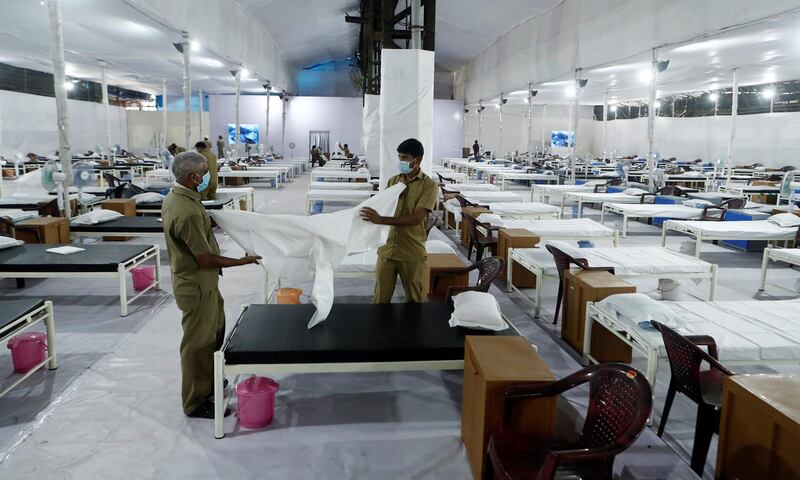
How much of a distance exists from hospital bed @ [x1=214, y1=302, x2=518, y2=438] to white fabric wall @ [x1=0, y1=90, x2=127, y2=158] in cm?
1417

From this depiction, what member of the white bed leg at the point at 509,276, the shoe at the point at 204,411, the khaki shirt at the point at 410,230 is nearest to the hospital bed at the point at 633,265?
the white bed leg at the point at 509,276

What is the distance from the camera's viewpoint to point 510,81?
63.7 feet

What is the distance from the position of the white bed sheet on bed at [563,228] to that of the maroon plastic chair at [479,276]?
2.20 m

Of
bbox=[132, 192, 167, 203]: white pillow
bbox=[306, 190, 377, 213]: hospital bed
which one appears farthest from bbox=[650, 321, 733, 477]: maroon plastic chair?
bbox=[132, 192, 167, 203]: white pillow

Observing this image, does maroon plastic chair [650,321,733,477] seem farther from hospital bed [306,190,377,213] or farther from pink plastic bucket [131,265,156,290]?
hospital bed [306,190,377,213]

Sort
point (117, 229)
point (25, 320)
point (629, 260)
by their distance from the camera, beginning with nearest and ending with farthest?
point (25, 320) → point (629, 260) → point (117, 229)

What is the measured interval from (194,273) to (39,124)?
65.1 ft

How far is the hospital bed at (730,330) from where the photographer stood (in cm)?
322

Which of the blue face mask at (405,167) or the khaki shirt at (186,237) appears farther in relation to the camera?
the blue face mask at (405,167)

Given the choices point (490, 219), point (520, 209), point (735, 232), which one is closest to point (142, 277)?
point (490, 219)

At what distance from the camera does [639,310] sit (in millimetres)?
3607

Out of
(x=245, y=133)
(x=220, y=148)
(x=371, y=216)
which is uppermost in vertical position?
(x=245, y=133)

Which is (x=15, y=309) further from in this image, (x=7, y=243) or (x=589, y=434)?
(x=589, y=434)

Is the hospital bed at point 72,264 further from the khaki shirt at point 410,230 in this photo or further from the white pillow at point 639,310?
the white pillow at point 639,310
